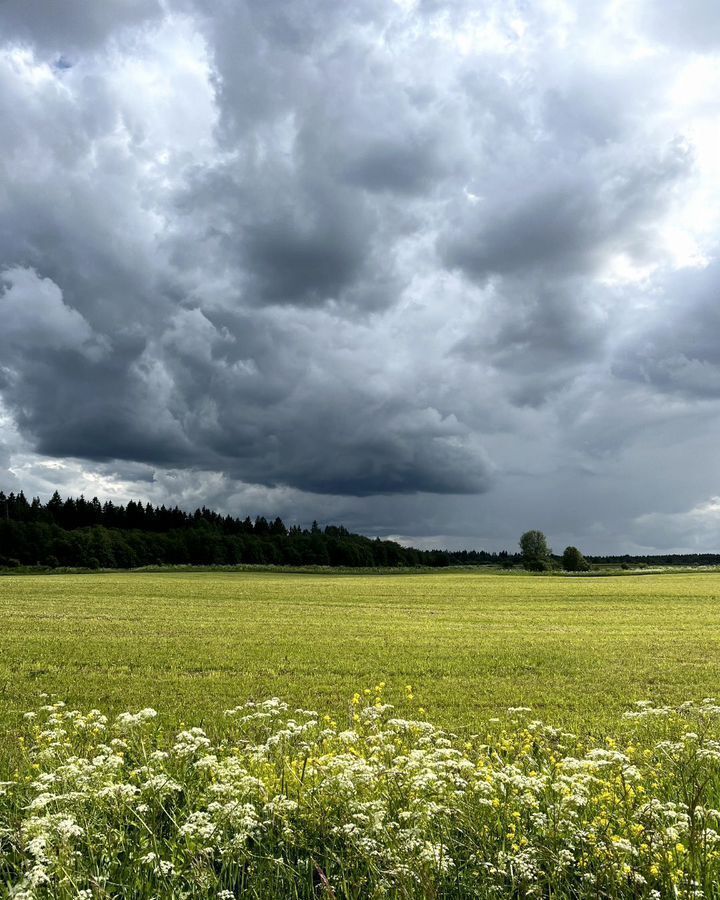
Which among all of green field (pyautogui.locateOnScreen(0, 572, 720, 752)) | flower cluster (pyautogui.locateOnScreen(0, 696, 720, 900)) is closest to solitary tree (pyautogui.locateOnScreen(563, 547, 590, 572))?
green field (pyautogui.locateOnScreen(0, 572, 720, 752))

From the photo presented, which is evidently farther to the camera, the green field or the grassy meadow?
the green field

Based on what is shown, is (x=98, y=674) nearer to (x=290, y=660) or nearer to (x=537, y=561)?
(x=290, y=660)

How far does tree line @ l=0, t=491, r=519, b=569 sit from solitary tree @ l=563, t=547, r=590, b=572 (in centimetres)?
1572

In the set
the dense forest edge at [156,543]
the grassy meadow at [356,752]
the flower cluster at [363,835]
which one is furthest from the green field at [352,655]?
the dense forest edge at [156,543]

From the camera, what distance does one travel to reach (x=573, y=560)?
12281cm

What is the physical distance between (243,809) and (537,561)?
12227 cm

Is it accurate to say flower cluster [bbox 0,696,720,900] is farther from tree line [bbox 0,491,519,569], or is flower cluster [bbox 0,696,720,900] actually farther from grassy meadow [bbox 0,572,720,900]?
tree line [bbox 0,491,519,569]

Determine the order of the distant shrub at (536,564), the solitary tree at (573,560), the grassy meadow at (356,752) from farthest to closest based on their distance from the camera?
1. the solitary tree at (573,560)
2. the distant shrub at (536,564)
3. the grassy meadow at (356,752)

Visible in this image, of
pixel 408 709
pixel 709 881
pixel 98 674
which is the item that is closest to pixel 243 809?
pixel 709 881

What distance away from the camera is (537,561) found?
12062 cm

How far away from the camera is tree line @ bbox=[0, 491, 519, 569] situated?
411 ft

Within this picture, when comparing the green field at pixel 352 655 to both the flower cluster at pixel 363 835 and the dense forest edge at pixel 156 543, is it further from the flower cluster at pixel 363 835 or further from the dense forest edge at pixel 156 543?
the dense forest edge at pixel 156 543

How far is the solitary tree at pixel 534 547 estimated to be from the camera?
12419cm

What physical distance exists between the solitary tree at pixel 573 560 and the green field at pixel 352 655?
293 ft
